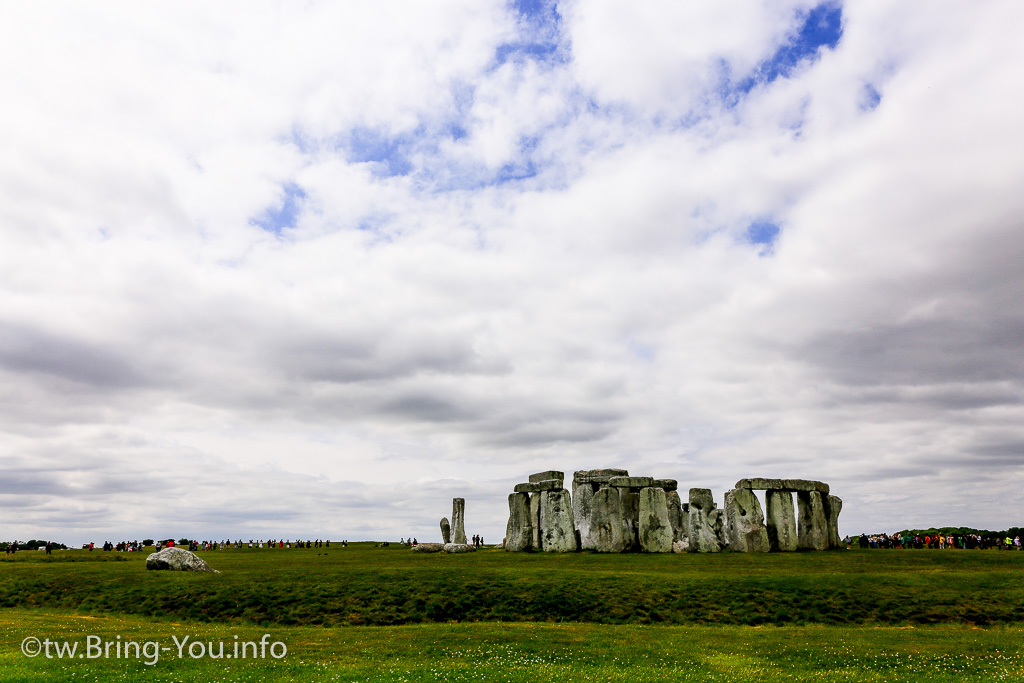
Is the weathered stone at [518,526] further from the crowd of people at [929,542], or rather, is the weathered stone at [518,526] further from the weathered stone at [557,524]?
the crowd of people at [929,542]

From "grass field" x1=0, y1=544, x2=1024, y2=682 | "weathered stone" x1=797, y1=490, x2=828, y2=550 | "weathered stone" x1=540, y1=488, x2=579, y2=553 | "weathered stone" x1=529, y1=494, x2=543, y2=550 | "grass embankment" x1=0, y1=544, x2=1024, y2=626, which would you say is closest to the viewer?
"grass field" x1=0, y1=544, x2=1024, y2=682

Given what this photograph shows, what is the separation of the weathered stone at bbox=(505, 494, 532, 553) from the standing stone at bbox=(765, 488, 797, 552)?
14070mm

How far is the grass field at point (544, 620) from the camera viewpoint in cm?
1536

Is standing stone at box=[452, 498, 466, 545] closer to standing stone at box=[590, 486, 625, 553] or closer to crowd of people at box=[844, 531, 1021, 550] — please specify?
standing stone at box=[590, 486, 625, 553]

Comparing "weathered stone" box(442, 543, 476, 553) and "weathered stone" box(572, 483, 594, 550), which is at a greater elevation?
"weathered stone" box(572, 483, 594, 550)

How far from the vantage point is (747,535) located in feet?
124

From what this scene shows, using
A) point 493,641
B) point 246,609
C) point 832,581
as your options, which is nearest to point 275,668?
point 493,641

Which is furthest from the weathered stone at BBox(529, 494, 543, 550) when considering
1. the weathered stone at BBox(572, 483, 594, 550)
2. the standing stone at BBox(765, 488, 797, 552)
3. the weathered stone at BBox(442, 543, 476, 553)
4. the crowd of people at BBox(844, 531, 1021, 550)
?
the crowd of people at BBox(844, 531, 1021, 550)

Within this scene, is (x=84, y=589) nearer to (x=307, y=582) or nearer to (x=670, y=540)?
(x=307, y=582)

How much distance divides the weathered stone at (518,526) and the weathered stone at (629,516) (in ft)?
21.5

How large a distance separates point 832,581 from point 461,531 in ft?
88.8

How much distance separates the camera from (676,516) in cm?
3941

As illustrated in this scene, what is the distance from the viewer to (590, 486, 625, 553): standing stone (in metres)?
37.8

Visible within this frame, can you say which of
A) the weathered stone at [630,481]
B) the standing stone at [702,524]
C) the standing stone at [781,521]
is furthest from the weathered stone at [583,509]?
the standing stone at [781,521]
